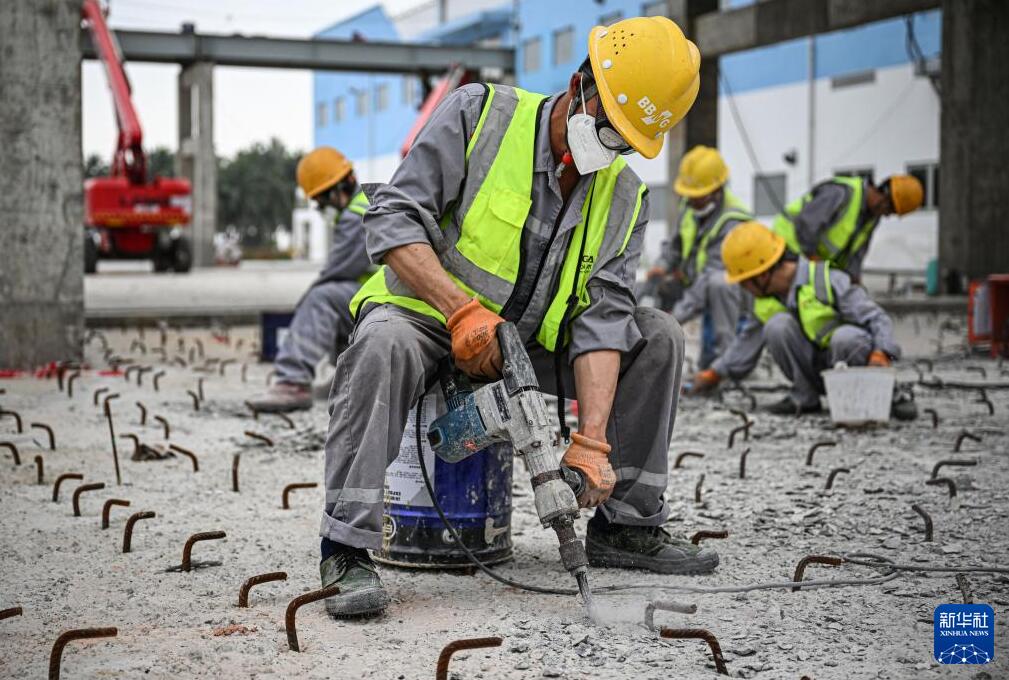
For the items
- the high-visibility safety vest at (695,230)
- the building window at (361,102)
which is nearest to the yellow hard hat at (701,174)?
the high-visibility safety vest at (695,230)

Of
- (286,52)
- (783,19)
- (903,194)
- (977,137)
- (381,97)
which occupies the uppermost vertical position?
(381,97)

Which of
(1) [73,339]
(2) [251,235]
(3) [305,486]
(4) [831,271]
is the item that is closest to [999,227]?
(4) [831,271]

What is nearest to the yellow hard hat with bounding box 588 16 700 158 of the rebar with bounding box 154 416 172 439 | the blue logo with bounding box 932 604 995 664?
the blue logo with bounding box 932 604 995 664

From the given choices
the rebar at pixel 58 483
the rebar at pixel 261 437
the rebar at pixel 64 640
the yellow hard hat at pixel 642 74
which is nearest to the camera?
the rebar at pixel 64 640

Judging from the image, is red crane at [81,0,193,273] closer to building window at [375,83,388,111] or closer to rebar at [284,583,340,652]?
rebar at [284,583,340,652]

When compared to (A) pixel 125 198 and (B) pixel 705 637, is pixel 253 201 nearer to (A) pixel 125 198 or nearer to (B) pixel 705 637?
(A) pixel 125 198

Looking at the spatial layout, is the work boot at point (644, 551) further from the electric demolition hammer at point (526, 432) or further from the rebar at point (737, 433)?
the rebar at point (737, 433)

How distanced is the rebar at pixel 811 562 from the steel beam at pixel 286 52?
23.5 m

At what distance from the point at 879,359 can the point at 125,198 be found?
1666 centimetres

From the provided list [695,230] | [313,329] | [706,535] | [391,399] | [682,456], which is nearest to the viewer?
[391,399]

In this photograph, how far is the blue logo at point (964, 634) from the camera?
8.55 feet

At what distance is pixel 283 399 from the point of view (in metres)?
6.22

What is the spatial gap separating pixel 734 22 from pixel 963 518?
12.5 meters

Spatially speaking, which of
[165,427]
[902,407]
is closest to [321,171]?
[165,427]
